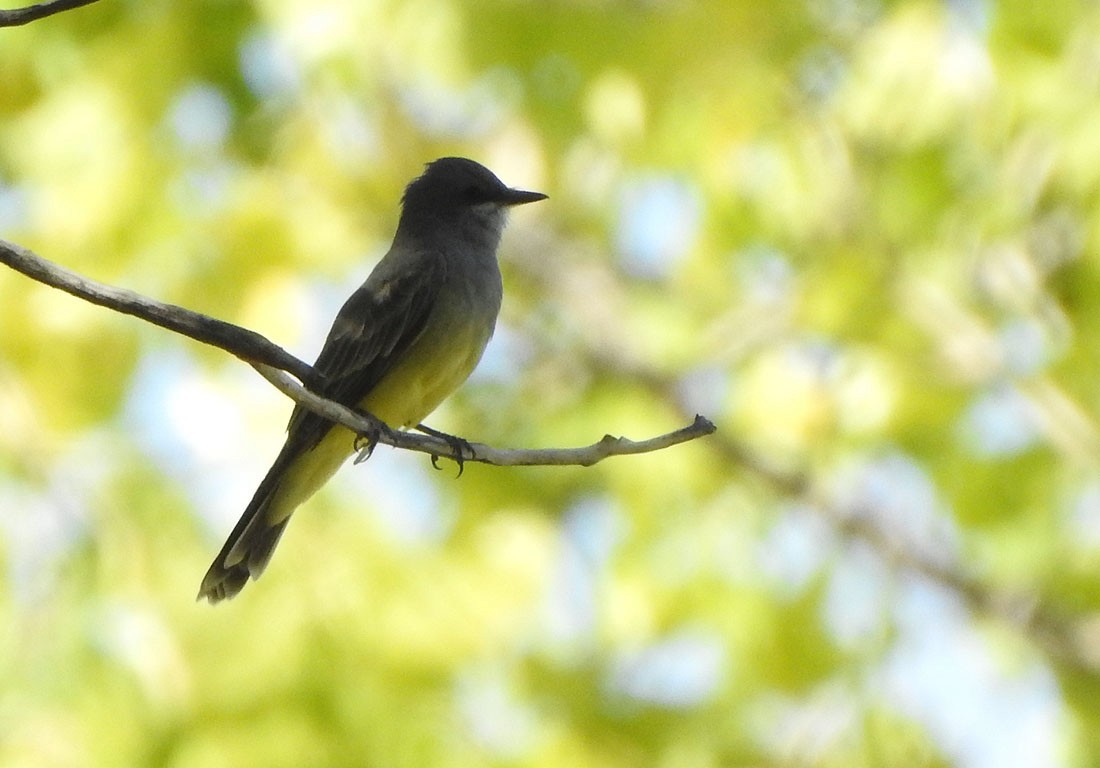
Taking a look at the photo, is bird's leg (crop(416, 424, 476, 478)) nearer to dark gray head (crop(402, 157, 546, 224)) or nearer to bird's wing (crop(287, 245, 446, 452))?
bird's wing (crop(287, 245, 446, 452))

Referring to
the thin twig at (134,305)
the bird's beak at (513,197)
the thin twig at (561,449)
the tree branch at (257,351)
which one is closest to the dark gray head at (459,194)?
the bird's beak at (513,197)

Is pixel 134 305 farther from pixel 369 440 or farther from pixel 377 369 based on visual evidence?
pixel 377 369

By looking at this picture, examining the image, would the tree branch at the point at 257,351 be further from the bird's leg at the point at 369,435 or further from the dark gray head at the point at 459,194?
the dark gray head at the point at 459,194

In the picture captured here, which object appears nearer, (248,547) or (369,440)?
(369,440)

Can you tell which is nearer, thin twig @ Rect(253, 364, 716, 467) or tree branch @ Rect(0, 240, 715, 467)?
tree branch @ Rect(0, 240, 715, 467)

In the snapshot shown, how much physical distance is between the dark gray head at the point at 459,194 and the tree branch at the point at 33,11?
134 inches

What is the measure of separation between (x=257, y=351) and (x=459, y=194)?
11.1ft

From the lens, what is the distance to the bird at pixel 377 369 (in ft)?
16.4

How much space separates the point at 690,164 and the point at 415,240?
1738 millimetres

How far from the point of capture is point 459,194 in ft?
20.1

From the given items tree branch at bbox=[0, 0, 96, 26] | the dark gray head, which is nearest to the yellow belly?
the dark gray head

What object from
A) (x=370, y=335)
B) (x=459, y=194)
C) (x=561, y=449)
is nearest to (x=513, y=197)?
(x=459, y=194)

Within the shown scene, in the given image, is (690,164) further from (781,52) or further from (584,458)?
(584,458)

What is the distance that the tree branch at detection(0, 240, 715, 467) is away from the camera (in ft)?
8.37
